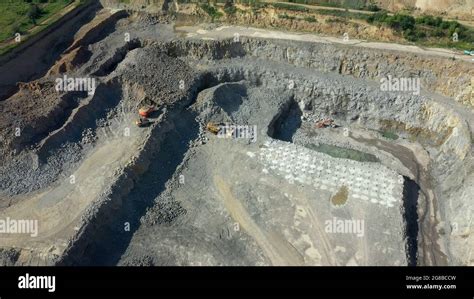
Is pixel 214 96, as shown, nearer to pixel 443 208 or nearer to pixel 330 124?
pixel 330 124

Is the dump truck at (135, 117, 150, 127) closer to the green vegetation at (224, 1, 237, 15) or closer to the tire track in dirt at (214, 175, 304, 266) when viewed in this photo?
the tire track in dirt at (214, 175, 304, 266)

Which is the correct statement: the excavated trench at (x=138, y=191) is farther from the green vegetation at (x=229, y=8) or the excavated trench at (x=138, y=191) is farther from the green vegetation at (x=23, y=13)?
the green vegetation at (x=23, y=13)

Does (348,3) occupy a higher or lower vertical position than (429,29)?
higher

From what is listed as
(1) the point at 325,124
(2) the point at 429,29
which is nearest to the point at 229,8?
(1) the point at 325,124

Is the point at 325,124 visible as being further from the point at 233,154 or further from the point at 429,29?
the point at 429,29

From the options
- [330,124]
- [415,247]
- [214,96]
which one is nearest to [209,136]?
[214,96]
